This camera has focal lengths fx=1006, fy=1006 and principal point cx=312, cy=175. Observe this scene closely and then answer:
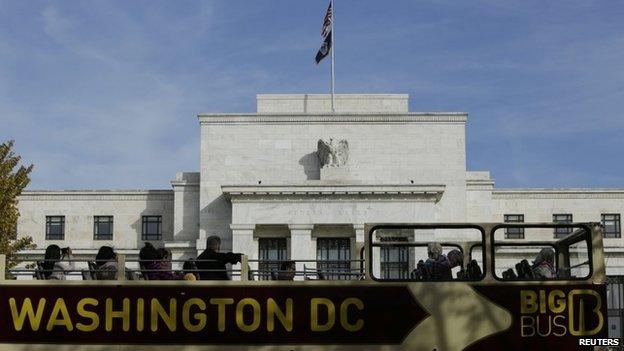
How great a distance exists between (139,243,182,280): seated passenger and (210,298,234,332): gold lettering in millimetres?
737

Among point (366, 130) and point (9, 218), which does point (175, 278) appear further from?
point (366, 130)

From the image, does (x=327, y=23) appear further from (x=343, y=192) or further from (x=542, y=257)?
(x=542, y=257)

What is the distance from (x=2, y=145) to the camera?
42.4m

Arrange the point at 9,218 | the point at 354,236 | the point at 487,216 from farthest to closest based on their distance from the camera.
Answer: the point at 487,216
the point at 354,236
the point at 9,218

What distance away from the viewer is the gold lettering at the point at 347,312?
510 inches

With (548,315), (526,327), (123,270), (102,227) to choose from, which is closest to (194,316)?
(123,270)

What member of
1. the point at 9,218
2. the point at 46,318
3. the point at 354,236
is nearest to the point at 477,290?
the point at 46,318

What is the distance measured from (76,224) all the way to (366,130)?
20.4 m

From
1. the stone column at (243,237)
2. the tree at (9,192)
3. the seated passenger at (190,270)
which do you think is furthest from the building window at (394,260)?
the stone column at (243,237)

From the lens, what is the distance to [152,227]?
6712cm

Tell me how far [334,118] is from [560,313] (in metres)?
51.4

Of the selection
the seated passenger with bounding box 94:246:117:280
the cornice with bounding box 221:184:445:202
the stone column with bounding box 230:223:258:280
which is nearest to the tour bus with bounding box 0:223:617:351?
the seated passenger with bounding box 94:246:117:280

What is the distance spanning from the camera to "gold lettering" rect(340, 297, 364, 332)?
12945mm
